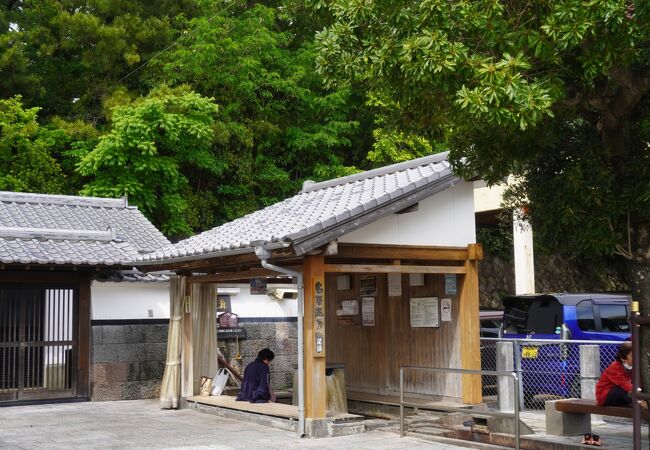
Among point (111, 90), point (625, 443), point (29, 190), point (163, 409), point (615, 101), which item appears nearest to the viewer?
point (615, 101)

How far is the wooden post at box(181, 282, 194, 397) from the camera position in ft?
51.2

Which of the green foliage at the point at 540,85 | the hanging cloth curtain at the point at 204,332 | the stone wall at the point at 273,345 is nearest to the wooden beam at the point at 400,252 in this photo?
the green foliage at the point at 540,85

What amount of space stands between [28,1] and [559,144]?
23.5 meters

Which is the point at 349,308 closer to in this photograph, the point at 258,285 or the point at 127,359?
the point at 258,285

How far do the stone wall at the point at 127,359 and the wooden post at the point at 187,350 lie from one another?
6.83 feet

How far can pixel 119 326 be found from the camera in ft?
56.3

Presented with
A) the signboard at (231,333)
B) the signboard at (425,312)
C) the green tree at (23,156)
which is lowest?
the signboard at (231,333)

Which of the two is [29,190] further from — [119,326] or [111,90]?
[119,326]

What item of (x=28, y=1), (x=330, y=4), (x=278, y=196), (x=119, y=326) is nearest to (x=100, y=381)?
(x=119, y=326)

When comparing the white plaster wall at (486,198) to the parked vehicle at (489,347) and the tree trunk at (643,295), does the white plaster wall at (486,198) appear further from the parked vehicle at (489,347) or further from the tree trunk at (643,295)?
the tree trunk at (643,295)

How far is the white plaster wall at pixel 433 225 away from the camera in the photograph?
503 inches

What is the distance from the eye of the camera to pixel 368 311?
15.6m

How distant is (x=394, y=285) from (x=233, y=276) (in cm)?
298

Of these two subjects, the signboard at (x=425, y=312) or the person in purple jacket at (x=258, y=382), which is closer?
the signboard at (x=425, y=312)
